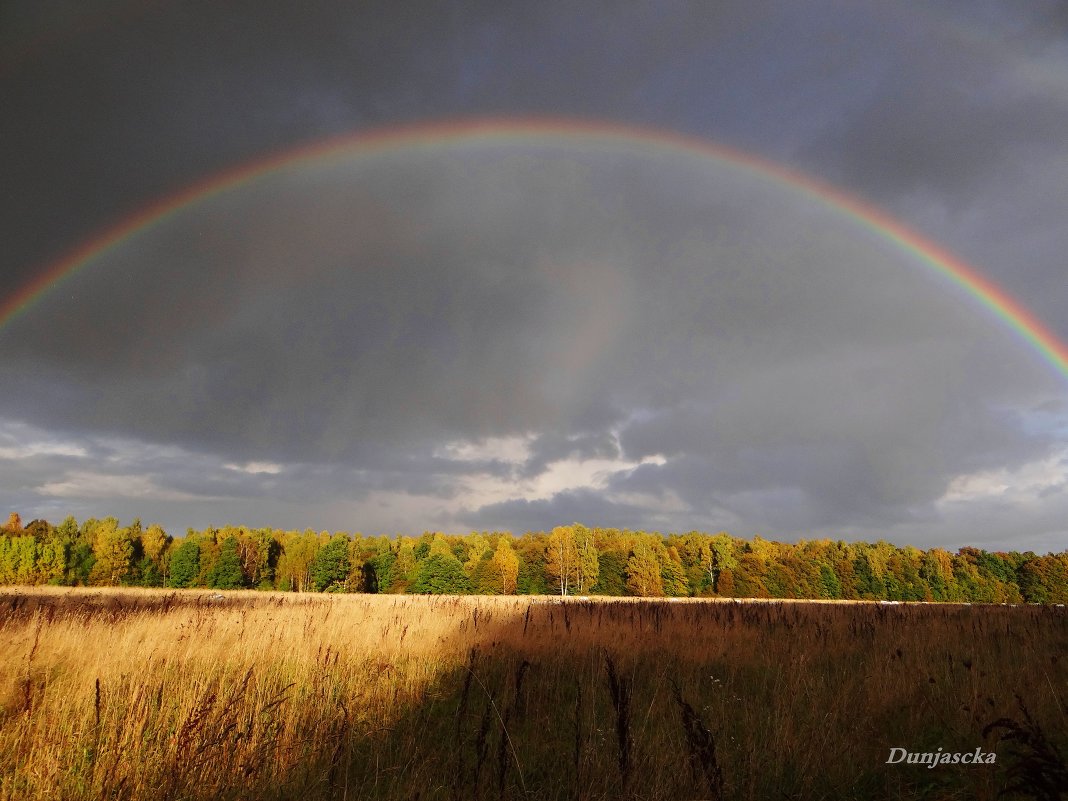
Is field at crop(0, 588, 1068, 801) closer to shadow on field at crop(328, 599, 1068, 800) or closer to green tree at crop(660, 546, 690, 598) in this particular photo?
shadow on field at crop(328, 599, 1068, 800)

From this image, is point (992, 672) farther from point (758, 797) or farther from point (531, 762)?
point (531, 762)

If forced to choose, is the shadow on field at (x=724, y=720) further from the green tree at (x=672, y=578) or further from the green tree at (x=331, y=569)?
the green tree at (x=331, y=569)

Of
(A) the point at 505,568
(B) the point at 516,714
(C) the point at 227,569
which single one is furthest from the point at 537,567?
(B) the point at 516,714

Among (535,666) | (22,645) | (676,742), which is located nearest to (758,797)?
(676,742)

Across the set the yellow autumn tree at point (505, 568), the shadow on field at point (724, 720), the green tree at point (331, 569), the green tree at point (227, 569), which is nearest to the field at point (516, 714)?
the shadow on field at point (724, 720)

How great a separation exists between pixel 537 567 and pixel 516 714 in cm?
9561

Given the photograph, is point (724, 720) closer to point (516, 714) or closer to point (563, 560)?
point (516, 714)

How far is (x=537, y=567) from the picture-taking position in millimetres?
98500

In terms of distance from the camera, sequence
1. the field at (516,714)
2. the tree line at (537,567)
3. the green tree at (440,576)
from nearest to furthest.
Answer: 1. the field at (516,714)
2. the green tree at (440,576)
3. the tree line at (537,567)

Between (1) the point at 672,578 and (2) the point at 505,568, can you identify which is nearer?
(2) the point at 505,568

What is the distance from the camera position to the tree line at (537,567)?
270 feet

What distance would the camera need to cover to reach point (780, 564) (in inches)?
3450

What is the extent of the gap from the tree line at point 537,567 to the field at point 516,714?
69.3 m

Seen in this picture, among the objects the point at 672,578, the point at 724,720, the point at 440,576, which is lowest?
the point at 672,578
